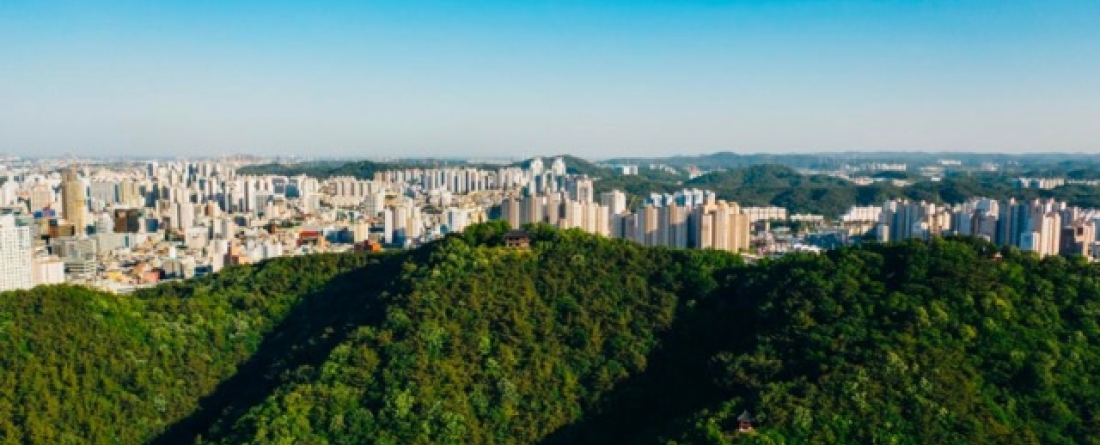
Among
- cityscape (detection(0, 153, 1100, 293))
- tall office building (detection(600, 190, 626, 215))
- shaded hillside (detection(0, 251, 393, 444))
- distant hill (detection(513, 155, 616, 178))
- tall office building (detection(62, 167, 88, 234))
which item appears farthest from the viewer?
distant hill (detection(513, 155, 616, 178))

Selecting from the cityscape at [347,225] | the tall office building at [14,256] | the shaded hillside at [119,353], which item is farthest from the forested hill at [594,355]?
the tall office building at [14,256]

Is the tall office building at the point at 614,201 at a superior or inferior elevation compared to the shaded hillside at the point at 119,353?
superior

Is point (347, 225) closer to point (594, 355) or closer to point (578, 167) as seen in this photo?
point (594, 355)

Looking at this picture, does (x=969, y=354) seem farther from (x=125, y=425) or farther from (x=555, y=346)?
(x=125, y=425)

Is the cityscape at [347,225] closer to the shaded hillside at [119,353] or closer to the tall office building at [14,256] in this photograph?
the tall office building at [14,256]

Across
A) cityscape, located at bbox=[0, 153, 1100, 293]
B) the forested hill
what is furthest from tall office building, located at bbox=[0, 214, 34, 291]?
the forested hill

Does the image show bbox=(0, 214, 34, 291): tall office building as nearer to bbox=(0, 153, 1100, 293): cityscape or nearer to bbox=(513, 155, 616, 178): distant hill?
bbox=(0, 153, 1100, 293): cityscape
